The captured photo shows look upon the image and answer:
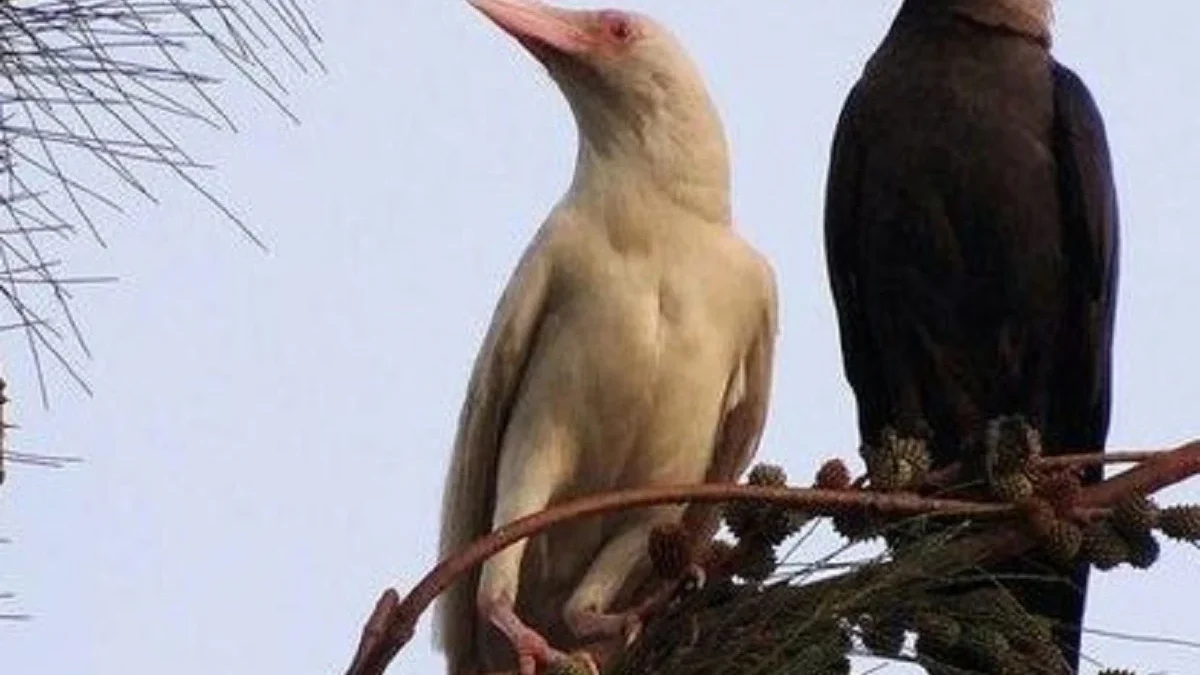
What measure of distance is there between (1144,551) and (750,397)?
4.27 ft

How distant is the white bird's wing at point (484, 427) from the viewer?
374 cm

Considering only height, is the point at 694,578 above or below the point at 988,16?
below

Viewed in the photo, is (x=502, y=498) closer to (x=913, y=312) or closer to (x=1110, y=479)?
(x=913, y=312)

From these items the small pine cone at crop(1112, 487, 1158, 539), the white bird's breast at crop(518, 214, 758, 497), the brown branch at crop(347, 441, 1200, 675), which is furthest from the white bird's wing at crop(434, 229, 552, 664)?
the small pine cone at crop(1112, 487, 1158, 539)

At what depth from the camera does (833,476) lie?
8.67ft

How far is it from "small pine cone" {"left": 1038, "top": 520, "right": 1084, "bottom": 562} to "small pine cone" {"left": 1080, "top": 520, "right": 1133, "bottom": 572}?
20mm

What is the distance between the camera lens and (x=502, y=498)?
3.71 meters

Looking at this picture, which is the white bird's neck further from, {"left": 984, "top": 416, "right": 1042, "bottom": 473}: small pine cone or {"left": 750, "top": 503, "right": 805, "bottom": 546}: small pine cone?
{"left": 750, "top": 503, "right": 805, "bottom": 546}: small pine cone

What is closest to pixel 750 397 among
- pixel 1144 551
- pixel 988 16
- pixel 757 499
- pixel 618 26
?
pixel 618 26

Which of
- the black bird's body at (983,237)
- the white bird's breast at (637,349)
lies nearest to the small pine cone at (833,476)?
the white bird's breast at (637,349)

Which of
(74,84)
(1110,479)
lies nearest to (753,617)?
(1110,479)

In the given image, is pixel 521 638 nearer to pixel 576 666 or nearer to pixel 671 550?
pixel 671 550

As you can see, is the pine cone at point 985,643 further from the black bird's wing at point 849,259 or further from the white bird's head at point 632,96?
the black bird's wing at point 849,259

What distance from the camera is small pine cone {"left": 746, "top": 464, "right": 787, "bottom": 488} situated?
2.50 meters
